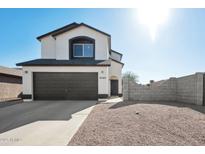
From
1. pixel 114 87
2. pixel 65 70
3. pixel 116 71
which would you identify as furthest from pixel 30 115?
pixel 116 71

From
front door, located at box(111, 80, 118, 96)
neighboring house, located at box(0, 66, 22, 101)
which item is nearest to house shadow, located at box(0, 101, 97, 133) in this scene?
neighboring house, located at box(0, 66, 22, 101)

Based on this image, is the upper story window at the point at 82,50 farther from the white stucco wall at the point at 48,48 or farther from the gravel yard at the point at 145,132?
the gravel yard at the point at 145,132

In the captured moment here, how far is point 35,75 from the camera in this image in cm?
1308

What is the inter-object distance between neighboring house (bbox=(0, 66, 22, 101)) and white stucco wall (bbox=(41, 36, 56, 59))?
15.5ft

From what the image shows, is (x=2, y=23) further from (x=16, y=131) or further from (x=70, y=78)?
(x=16, y=131)

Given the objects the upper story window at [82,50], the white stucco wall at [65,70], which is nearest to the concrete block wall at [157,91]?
the white stucco wall at [65,70]

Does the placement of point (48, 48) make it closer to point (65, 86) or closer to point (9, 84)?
point (65, 86)

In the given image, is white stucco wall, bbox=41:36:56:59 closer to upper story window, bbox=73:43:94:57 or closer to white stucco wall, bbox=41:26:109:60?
white stucco wall, bbox=41:26:109:60

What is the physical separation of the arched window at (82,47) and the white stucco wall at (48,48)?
242 centimetres

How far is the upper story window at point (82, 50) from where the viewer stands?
15.2 meters

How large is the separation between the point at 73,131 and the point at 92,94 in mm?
7933

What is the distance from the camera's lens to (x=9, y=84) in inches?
683

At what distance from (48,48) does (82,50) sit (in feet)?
13.0
